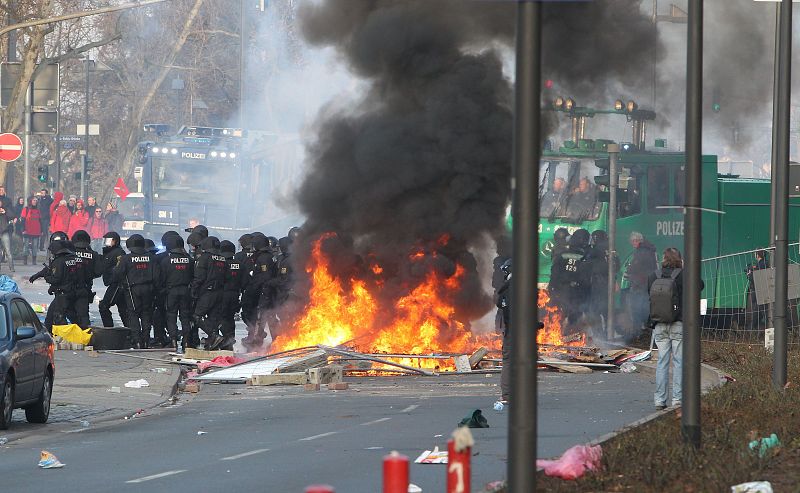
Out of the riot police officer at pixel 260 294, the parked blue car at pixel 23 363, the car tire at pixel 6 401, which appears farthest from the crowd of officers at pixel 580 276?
the car tire at pixel 6 401

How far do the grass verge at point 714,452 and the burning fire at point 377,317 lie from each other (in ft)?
24.9

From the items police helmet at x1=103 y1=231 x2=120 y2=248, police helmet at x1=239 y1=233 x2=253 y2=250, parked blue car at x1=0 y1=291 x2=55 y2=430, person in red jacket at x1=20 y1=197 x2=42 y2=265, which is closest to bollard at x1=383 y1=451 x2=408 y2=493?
parked blue car at x1=0 y1=291 x2=55 y2=430

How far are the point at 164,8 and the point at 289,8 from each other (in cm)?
1020

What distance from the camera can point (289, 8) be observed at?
5309cm

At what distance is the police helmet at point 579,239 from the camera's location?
78.1ft

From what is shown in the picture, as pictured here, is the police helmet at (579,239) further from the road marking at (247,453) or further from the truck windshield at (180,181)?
the truck windshield at (180,181)

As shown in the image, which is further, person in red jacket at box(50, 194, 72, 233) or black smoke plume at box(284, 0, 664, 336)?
person in red jacket at box(50, 194, 72, 233)

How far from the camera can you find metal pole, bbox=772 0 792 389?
14.3m

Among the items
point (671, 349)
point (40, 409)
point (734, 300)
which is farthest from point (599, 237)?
point (40, 409)

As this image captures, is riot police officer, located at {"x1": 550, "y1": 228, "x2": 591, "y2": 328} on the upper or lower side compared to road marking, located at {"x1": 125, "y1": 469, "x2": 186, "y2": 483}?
upper

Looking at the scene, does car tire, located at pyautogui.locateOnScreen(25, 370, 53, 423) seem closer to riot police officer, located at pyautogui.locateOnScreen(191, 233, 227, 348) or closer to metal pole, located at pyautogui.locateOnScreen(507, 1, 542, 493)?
riot police officer, located at pyautogui.locateOnScreen(191, 233, 227, 348)

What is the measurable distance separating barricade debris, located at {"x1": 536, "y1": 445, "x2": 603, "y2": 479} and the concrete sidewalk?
232 inches

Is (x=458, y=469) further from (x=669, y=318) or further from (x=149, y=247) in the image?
(x=149, y=247)

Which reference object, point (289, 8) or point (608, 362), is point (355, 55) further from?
point (289, 8)
